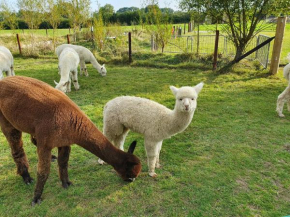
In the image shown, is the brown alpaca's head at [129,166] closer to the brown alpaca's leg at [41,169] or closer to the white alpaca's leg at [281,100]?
the brown alpaca's leg at [41,169]

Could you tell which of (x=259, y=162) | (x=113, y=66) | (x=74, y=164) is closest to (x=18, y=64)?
(x=113, y=66)

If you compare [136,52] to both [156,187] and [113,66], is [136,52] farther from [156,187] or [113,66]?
[156,187]

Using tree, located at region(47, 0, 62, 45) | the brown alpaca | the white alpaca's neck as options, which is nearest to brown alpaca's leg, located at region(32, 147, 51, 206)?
the brown alpaca

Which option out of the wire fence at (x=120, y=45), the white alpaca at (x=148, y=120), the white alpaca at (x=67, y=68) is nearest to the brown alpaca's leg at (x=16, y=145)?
the white alpaca at (x=148, y=120)

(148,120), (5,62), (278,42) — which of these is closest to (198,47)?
(278,42)

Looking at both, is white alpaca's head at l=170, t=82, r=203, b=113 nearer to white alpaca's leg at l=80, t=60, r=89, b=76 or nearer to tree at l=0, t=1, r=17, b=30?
white alpaca's leg at l=80, t=60, r=89, b=76

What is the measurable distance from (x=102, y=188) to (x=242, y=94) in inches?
208

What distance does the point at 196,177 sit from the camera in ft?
11.2

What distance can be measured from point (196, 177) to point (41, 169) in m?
2.15

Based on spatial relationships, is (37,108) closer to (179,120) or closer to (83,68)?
(179,120)

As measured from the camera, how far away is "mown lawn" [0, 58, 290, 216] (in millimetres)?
2873

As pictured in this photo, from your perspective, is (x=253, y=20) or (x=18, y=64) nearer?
(x=253, y=20)

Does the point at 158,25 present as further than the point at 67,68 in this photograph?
Yes

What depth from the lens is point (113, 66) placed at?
37.3ft
